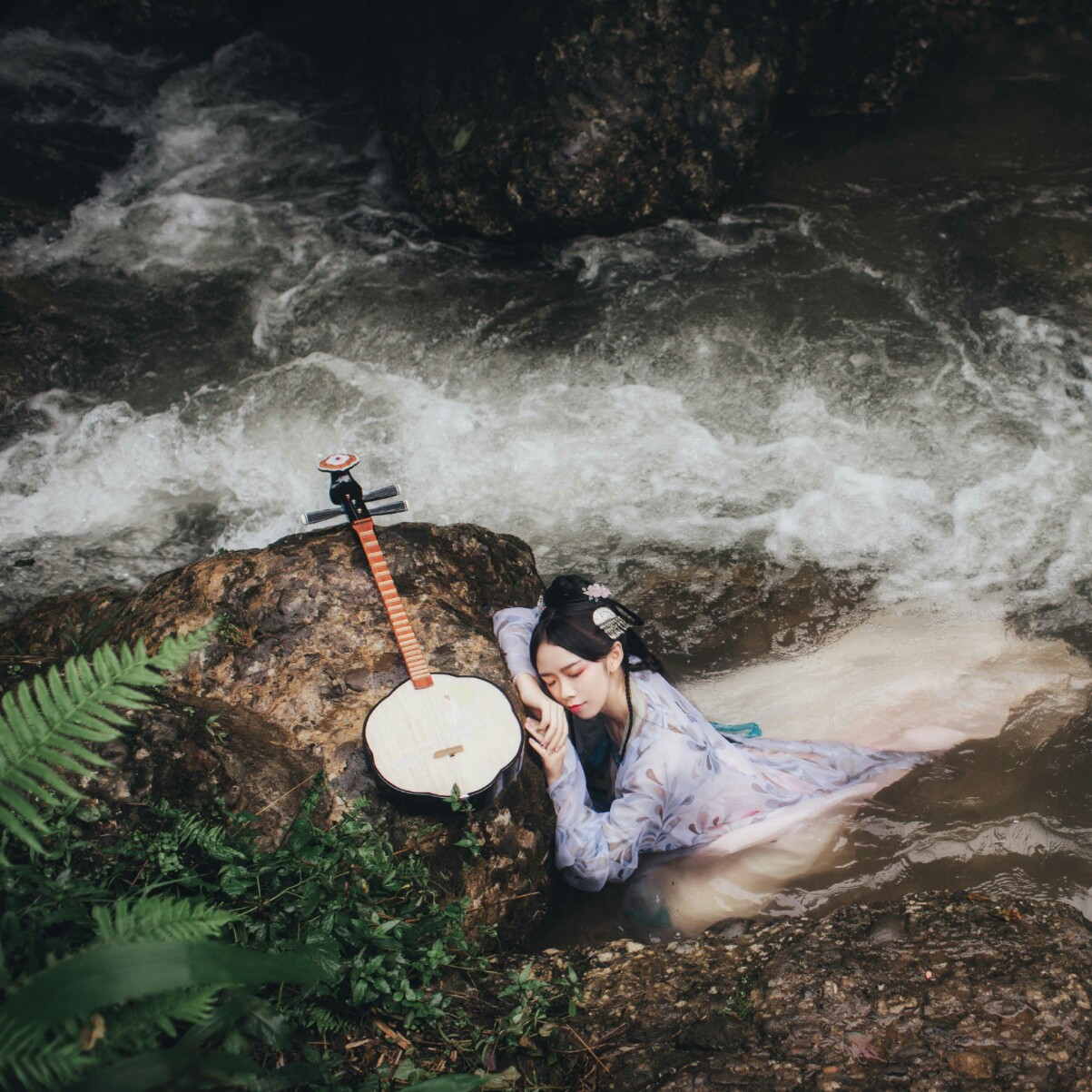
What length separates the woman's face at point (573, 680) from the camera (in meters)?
3.67

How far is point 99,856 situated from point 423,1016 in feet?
3.44

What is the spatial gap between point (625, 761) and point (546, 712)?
1.35ft

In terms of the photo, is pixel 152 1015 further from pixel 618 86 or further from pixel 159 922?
pixel 618 86

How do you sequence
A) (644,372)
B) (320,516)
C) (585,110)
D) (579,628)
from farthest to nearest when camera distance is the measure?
(585,110), (644,372), (579,628), (320,516)

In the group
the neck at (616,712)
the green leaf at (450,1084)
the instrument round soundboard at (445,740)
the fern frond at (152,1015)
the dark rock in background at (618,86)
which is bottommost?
the green leaf at (450,1084)

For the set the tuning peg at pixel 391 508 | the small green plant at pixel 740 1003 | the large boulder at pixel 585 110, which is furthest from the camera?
the large boulder at pixel 585 110

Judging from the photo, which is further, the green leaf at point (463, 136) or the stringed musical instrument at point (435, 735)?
the green leaf at point (463, 136)

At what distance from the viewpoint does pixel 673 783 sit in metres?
3.67

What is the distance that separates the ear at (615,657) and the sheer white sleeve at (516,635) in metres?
0.31

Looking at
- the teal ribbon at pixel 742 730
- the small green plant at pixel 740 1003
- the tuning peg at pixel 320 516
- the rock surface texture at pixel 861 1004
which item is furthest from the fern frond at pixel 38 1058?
the teal ribbon at pixel 742 730

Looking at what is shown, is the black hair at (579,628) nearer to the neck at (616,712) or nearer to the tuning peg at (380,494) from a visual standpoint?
the neck at (616,712)

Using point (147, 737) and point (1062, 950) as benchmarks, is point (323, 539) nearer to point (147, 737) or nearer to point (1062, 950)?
point (147, 737)

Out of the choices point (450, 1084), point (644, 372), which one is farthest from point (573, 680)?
point (644, 372)

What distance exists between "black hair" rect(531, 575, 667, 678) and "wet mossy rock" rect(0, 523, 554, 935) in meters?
0.25
